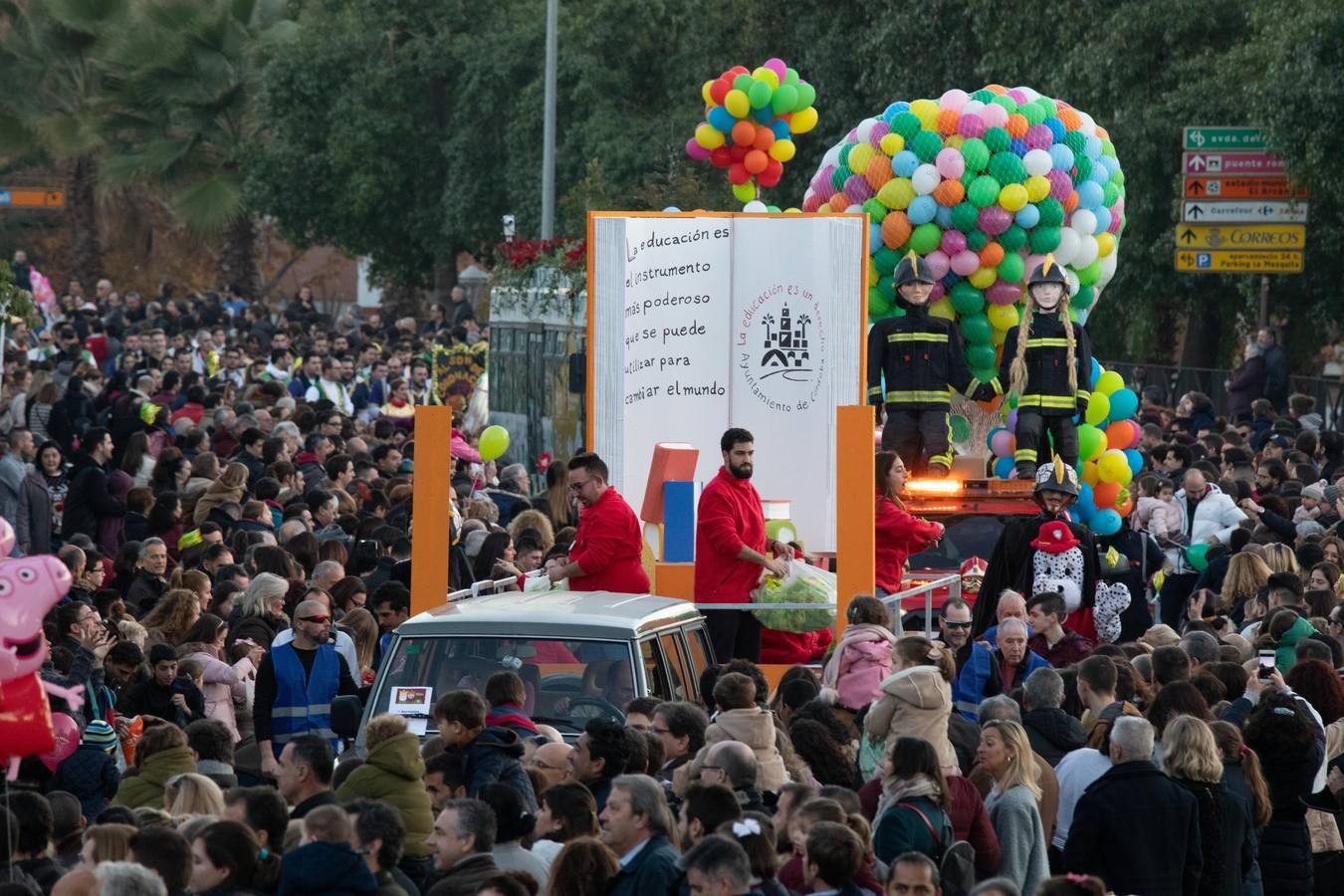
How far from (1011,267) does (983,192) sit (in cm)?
58

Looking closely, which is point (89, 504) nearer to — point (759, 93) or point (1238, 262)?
point (759, 93)

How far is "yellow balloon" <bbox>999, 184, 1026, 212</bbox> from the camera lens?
16.1m

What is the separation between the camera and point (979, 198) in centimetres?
1603

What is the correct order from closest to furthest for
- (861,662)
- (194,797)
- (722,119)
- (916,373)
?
(194,797)
(861,662)
(916,373)
(722,119)

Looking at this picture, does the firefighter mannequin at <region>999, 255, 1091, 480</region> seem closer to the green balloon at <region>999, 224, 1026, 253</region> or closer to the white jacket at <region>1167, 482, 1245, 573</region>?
the green balloon at <region>999, 224, 1026, 253</region>

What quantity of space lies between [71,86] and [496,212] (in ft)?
29.0

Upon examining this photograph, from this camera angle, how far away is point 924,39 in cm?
3297

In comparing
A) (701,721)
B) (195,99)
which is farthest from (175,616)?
(195,99)

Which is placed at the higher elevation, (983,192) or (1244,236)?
(1244,236)

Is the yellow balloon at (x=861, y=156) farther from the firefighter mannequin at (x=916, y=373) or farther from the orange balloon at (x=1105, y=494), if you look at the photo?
the orange balloon at (x=1105, y=494)

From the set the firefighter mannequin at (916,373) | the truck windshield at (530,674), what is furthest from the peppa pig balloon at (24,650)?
the firefighter mannequin at (916,373)

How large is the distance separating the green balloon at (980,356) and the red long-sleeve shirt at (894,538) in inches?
142

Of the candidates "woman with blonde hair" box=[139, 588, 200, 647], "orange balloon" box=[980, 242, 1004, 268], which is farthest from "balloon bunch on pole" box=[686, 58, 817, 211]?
"woman with blonde hair" box=[139, 588, 200, 647]

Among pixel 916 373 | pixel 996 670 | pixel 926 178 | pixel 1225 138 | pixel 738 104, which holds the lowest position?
pixel 996 670
